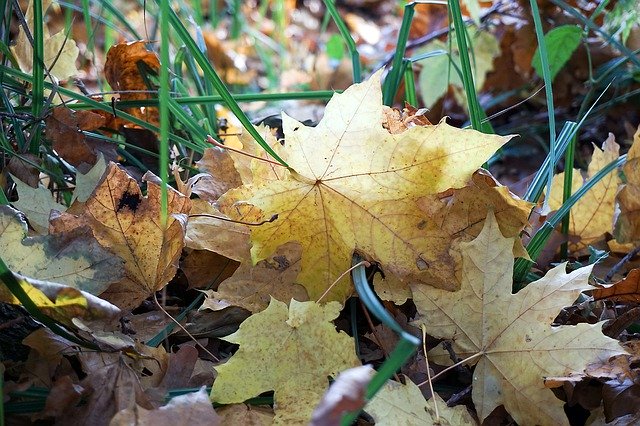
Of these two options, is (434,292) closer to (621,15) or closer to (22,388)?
(22,388)

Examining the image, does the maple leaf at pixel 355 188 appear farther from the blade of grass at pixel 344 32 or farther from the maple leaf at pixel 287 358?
the blade of grass at pixel 344 32

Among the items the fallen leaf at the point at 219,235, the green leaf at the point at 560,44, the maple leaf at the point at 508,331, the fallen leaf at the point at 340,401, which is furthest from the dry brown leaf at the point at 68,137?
the green leaf at the point at 560,44

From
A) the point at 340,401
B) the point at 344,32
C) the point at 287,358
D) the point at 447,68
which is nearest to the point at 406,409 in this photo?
the point at 287,358

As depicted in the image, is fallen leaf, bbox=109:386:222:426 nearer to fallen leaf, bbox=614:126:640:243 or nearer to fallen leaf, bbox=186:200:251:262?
fallen leaf, bbox=186:200:251:262

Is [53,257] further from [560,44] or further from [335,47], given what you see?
[335,47]

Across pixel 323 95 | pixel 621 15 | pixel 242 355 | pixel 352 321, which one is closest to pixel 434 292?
pixel 352 321
